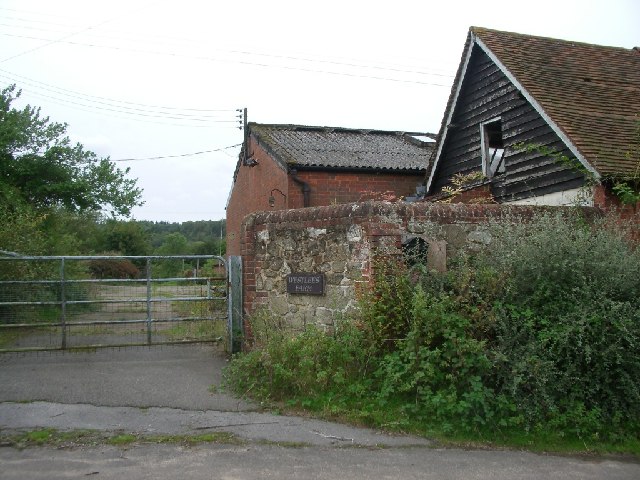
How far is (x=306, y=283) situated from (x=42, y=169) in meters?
15.4

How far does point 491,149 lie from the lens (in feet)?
44.9

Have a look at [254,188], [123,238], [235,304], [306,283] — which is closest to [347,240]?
[306,283]

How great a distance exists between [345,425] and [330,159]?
10404 mm

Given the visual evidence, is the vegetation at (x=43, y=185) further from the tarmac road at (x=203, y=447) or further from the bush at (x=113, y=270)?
the tarmac road at (x=203, y=447)

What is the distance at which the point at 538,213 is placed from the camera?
26.8 ft

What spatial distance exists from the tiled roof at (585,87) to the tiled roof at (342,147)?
4.38 m

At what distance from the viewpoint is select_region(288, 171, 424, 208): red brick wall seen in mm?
15164

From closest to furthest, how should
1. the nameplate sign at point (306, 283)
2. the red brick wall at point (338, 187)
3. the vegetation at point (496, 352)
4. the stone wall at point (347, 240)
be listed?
the vegetation at point (496, 352) → the stone wall at point (347, 240) → the nameplate sign at point (306, 283) → the red brick wall at point (338, 187)

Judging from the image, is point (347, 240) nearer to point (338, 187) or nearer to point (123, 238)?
point (338, 187)

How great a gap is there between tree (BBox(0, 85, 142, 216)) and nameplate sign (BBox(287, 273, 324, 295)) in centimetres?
1279

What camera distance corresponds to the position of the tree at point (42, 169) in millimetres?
18734

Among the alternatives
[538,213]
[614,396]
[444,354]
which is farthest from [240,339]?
[614,396]

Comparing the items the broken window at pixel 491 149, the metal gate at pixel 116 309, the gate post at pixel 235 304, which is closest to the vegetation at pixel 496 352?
the gate post at pixel 235 304

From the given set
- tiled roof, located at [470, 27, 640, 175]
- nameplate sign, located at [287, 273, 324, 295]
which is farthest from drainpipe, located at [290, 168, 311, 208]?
nameplate sign, located at [287, 273, 324, 295]
